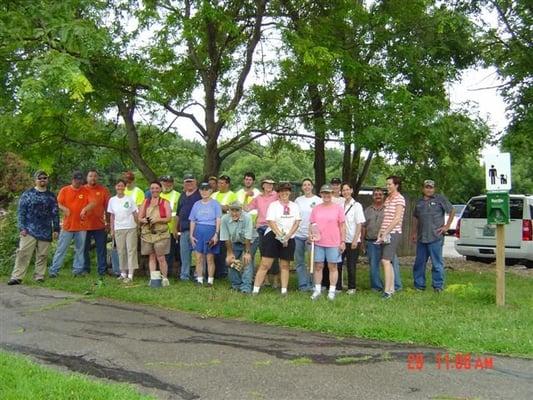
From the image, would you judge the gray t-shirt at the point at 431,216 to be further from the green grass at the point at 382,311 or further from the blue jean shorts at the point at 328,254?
the blue jean shorts at the point at 328,254

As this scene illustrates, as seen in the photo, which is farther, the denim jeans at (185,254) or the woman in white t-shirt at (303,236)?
the denim jeans at (185,254)

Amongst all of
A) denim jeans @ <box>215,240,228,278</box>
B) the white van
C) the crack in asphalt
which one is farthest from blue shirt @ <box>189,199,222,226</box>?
the white van

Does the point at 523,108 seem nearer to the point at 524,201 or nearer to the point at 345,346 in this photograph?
the point at 524,201

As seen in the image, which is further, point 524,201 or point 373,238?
point 524,201

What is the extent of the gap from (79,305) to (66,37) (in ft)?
14.3

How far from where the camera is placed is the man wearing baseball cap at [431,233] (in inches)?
378

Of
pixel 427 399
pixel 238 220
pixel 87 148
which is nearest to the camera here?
pixel 427 399

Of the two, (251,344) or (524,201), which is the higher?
(524,201)

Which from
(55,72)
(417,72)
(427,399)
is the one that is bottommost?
(427,399)

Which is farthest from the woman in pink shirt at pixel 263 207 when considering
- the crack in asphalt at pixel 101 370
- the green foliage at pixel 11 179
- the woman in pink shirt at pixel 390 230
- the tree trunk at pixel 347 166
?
the green foliage at pixel 11 179

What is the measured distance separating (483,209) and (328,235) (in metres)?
6.99

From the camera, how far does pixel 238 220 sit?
940cm

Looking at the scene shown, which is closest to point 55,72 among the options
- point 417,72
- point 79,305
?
point 79,305

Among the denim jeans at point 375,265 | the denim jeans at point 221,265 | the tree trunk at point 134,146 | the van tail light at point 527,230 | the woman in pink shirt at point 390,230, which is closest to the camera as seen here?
the woman in pink shirt at point 390,230
